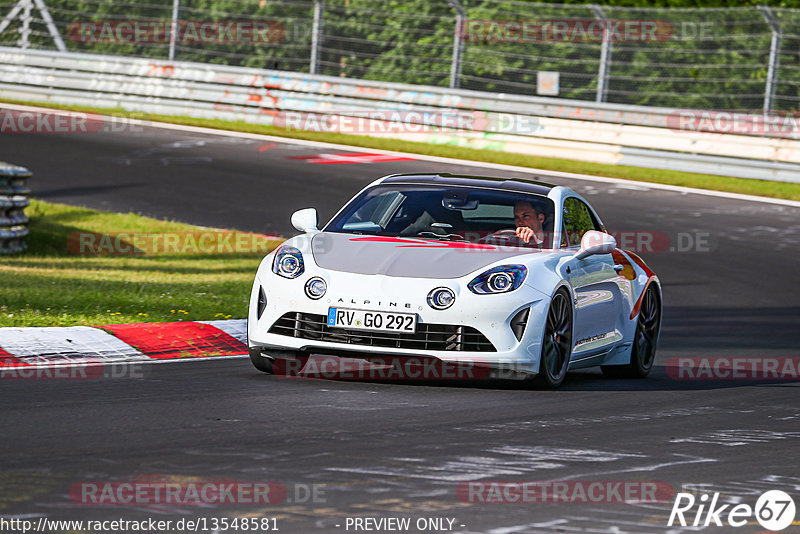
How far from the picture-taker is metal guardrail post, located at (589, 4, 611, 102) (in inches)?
915

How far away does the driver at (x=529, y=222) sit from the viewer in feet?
30.0

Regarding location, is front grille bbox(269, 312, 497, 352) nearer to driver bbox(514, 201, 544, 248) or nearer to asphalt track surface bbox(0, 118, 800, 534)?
asphalt track surface bbox(0, 118, 800, 534)

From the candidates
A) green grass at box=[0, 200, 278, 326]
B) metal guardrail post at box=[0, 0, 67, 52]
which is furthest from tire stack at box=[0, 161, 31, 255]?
metal guardrail post at box=[0, 0, 67, 52]

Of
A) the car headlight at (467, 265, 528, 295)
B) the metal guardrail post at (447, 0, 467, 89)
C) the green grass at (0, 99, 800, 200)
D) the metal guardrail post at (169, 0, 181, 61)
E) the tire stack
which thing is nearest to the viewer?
the car headlight at (467, 265, 528, 295)

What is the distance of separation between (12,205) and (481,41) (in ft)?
36.6

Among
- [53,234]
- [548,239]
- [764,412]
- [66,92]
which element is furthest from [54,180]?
[764,412]

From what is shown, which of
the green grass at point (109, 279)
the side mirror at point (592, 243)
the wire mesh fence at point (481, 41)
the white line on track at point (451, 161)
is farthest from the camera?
the wire mesh fence at point (481, 41)

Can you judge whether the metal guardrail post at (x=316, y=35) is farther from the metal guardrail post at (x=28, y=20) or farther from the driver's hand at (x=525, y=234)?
the driver's hand at (x=525, y=234)

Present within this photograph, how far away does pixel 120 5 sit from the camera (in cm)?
2778

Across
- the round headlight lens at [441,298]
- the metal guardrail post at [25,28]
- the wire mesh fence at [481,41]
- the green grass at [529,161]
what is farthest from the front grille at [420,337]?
the metal guardrail post at [25,28]

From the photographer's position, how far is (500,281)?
8.28m

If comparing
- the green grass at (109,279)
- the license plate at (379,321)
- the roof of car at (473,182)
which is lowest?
the green grass at (109,279)

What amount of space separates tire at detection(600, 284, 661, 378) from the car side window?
2.11ft

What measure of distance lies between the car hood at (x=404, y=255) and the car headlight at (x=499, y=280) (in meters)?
0.08
